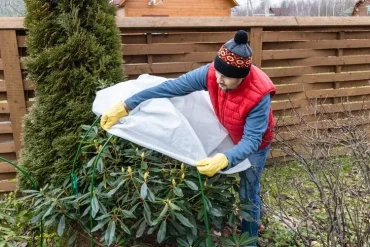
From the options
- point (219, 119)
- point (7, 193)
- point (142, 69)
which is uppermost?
point (142, 69)

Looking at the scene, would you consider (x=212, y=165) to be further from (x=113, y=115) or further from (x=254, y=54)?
(x=254, y=54)

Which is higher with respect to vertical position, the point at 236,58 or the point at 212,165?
the point at 236,58

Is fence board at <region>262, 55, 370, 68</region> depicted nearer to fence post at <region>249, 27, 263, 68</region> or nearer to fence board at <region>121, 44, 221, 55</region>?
fence post at <region>249, 27, 263, 68</region>

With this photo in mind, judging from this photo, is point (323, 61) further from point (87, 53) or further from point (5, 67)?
point (5, 67)

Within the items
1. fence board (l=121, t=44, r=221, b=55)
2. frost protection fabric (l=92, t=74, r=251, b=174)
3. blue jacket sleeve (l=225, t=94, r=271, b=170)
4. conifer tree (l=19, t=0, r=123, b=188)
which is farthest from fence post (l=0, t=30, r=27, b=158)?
blue jacket sleeve (l=225, t=94, r=271, b=170)

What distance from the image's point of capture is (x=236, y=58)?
195cm

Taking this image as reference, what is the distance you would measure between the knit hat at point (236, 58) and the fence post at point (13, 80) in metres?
2.02

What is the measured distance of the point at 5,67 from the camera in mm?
3076

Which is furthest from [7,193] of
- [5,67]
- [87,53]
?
[87,53]

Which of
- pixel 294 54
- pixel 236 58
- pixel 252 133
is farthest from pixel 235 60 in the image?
pixel 294 54

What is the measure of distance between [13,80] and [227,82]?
209 centimetres

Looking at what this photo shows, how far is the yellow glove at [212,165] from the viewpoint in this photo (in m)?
1.89

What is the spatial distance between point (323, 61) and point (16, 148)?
3651 millimetres

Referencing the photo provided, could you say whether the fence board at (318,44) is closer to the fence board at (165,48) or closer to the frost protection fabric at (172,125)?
the fence board at (165,48)
